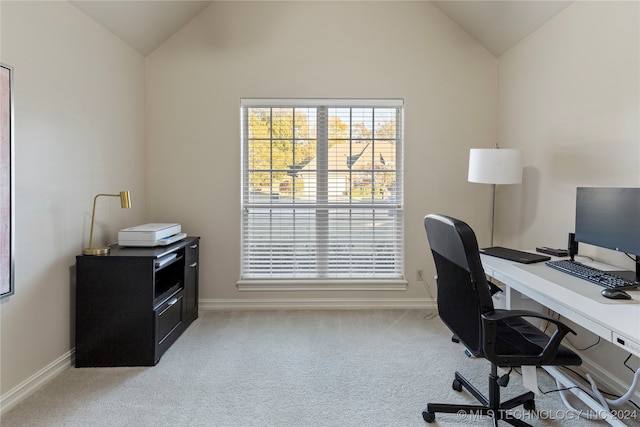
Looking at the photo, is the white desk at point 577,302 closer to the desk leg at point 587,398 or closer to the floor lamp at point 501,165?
the desk leg at point 587,398

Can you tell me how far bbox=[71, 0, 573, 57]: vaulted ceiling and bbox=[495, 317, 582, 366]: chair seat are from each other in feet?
7.55

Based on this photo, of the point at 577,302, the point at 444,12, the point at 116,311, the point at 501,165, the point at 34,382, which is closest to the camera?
the point at 577,302

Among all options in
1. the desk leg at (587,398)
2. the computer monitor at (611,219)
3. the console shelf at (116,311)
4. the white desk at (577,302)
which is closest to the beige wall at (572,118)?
the computer monitor at (611,219)

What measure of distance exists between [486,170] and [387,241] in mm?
1195

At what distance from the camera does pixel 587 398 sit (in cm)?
188

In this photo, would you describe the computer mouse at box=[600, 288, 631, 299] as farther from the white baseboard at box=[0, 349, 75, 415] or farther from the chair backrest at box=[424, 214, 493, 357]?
the white baseboard at box=[0, 349, 75, 415]

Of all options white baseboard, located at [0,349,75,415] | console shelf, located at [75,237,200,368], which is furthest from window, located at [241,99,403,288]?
white baseboard, located at [0,349,75,415]

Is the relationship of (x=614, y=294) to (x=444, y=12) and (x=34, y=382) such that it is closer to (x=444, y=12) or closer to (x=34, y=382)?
(x=444, y=12)

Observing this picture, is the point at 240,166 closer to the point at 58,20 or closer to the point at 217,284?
the point at 217,284

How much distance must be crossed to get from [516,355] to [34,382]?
8.89 feet

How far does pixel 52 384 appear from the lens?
219 cm

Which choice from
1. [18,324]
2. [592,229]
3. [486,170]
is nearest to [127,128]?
[18,324]

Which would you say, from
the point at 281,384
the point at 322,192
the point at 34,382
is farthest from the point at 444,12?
the point at 34,382

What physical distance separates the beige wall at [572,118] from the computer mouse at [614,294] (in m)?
0.67
